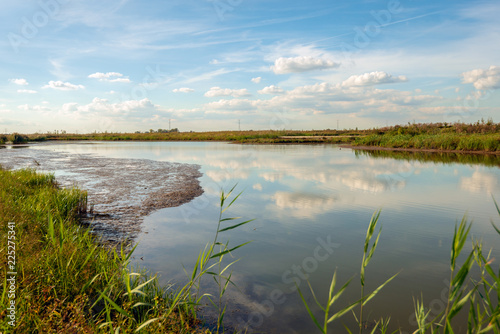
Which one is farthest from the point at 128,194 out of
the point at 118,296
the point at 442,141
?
the point at 442,141

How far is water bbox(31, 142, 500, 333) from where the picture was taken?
5.09 m

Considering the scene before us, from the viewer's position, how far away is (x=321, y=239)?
786 centimetres

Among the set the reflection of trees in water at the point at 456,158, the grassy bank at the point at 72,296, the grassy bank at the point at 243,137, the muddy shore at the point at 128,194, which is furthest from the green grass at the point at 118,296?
the grassy bank at the point at 243,137

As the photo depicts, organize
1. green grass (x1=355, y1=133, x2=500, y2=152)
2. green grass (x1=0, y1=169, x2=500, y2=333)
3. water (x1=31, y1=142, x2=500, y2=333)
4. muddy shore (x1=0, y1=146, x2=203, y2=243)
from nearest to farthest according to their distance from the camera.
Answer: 1. green grass (x1=0, y1=169, x2=500, y2=333)
2. water (x1=31, y1=142, x2=500, y2=333)
3. muddy shore (x1=0, y1=146, x2=203, y2=243)
4. green grass (x1=355, y1=133, x2=500, y2=152)

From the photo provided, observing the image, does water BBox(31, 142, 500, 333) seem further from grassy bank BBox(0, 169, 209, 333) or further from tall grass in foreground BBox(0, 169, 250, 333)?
grassy bank BBox(0, 169, 209, 333)

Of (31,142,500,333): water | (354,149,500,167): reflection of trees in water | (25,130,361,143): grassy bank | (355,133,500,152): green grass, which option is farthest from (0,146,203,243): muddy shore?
(25,130,361,143): grassy bank

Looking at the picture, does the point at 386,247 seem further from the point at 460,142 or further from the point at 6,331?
the point at 460,142

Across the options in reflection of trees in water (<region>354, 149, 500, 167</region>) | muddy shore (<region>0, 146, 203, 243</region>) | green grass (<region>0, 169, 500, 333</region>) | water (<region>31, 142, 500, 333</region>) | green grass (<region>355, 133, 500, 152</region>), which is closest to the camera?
green grass (<region>0, 169, 500, 333</region>)

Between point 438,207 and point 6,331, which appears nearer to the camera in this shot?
point 6,331

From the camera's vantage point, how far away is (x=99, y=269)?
15.6 feet

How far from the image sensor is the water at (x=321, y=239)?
5086 millimetres

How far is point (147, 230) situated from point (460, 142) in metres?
33.5

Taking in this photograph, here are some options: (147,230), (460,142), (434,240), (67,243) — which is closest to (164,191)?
(147,230)

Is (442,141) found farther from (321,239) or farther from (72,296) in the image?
(72,296)
